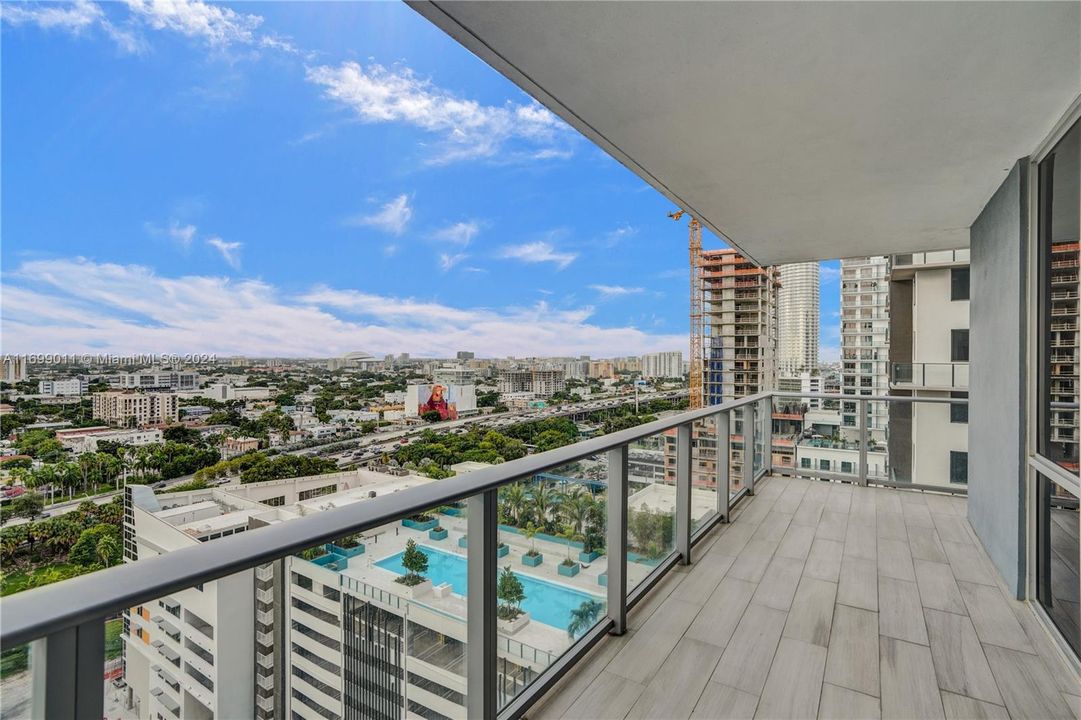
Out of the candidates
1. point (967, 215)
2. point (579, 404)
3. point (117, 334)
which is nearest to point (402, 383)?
point (579, 404)

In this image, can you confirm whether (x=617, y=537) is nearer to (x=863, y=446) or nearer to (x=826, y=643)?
(x=826, y=643)

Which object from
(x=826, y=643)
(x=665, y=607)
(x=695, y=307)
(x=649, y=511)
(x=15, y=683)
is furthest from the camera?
(x=695, y=307)

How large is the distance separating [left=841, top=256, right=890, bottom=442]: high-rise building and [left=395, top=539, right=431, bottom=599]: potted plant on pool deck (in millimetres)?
5489

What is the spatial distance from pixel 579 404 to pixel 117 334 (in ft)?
32.6

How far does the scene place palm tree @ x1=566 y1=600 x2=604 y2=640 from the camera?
227 cm

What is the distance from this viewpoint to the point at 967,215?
3.86 metres

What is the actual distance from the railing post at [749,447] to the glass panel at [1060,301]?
2.32 m

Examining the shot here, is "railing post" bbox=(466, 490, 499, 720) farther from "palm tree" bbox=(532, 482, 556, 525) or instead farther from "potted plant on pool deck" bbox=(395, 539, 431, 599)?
"palm tree" bbox=(532, 482, 556, 525)

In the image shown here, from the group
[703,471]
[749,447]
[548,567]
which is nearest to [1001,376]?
[703,471]

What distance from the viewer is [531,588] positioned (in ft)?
6.53

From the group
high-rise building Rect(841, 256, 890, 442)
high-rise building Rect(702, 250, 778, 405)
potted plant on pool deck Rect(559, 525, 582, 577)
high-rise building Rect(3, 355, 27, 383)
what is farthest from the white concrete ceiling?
high-rise building Rect(702, 250, 778, 405)

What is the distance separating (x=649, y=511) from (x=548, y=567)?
40.0 inches

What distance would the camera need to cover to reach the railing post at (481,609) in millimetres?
1721

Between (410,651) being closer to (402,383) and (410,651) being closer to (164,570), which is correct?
(164,570)
